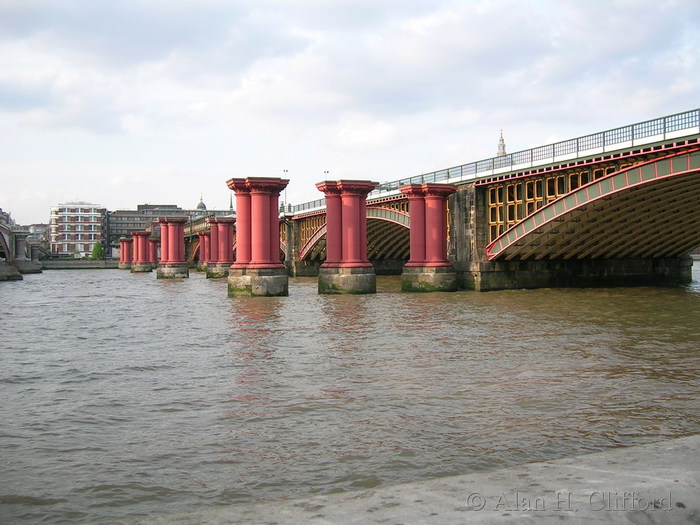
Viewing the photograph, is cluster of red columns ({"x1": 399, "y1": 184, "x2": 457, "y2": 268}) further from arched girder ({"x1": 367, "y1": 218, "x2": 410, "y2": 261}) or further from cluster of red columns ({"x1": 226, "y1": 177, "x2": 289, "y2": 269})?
arched girder ({"x1": 367, "y1": 218, "x2": 410, "y2": 261})

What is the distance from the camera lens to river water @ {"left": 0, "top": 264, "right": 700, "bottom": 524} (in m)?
7.11

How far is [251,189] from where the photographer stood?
38625 mm

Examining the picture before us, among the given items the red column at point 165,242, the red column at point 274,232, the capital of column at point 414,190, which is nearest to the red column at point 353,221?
the capital of column at point 414,190

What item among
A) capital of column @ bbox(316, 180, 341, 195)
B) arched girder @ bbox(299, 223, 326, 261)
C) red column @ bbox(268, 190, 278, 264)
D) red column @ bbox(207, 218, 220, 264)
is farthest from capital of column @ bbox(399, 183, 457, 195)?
red column @ bbox(207, 218, 220, 264)

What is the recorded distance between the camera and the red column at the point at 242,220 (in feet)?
128

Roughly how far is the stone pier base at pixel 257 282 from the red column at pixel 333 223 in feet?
10.8

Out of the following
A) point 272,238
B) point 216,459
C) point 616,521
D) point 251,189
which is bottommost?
point 216,459

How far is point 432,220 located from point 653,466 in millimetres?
36283

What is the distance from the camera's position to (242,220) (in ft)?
130

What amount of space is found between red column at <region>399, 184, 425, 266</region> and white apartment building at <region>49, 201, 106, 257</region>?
145236mm

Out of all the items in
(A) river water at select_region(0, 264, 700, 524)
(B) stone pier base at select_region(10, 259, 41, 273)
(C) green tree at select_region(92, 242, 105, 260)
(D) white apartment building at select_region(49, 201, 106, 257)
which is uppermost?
(D) white apartment building at select_region(49, 201, 106, 257)

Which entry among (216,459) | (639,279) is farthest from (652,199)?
(216,459)

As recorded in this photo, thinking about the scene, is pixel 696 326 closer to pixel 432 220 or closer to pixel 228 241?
pixel 432 220

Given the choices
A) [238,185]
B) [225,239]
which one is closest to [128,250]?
[225,239]
